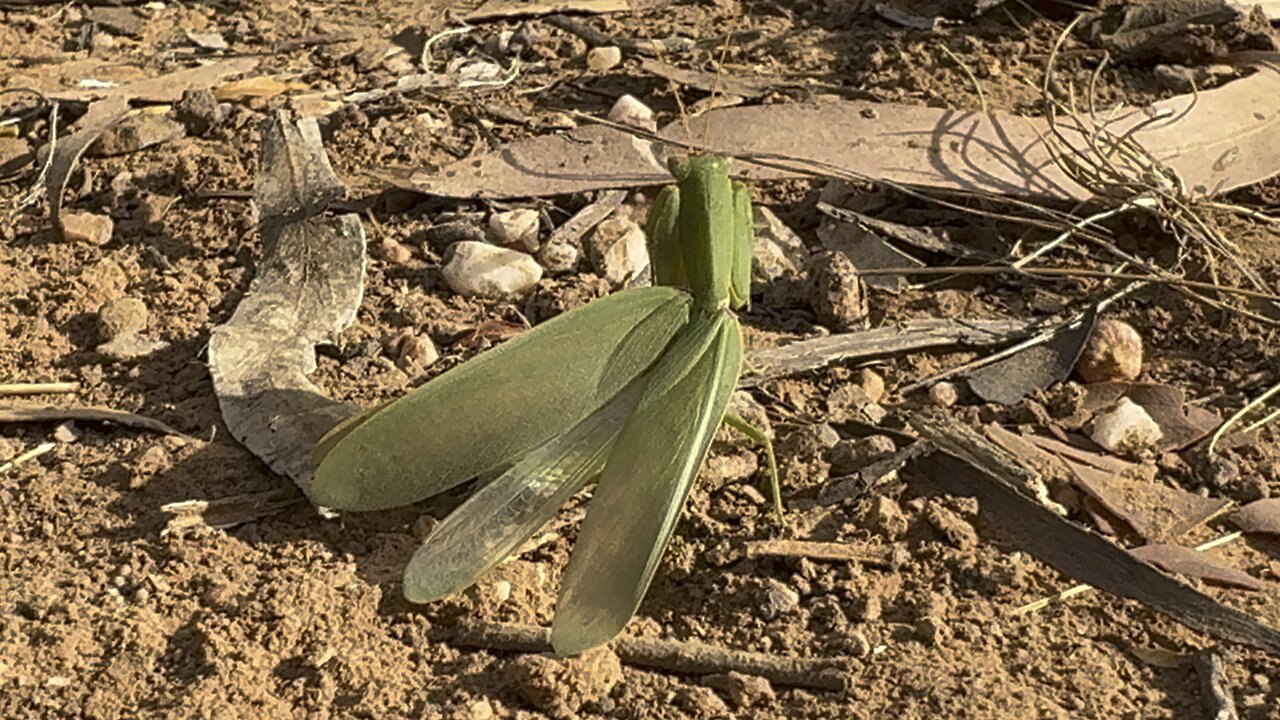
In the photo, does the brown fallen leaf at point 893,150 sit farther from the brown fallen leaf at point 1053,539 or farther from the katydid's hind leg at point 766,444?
the katydid's hind leg at point 766,444

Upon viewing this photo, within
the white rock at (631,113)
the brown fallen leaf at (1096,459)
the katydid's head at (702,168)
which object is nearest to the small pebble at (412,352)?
the katydid's head at (702,168)

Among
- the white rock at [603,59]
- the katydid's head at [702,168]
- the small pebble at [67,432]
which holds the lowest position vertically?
the small pebble at [67,432]

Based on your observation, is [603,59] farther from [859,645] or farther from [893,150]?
[859,645]

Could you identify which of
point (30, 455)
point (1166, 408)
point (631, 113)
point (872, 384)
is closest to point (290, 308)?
point (30, 455)

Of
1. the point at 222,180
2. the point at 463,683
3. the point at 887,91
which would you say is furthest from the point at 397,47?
the point at 463,683

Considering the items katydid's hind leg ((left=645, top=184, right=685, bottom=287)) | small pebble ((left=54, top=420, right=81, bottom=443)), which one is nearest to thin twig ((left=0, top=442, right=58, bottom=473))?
small pebble ((left=54, top=420, right=81, bottom=443))

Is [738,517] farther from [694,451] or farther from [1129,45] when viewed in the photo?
[1129,45]
